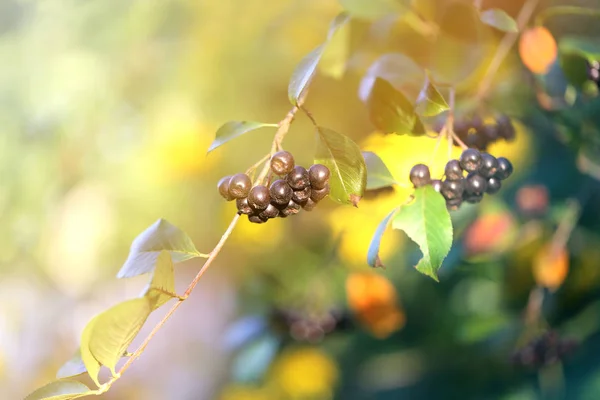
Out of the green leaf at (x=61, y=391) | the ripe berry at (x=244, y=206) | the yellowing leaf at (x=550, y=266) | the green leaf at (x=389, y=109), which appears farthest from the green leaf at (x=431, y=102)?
the yellowing leaf at (x=550, y=266)

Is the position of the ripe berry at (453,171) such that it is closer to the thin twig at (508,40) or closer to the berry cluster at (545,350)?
the thin twig at (508,40)

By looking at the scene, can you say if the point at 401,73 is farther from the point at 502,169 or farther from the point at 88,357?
the point at 88,357

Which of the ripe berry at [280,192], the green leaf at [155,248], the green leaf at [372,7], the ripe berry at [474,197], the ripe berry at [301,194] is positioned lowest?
the ripe berry at [474,197]

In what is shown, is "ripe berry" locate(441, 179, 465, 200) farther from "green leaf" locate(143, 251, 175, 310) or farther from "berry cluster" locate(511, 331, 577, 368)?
"berry cluster" locate(511, 331, 577, 368)

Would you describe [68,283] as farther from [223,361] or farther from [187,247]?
[187,247]

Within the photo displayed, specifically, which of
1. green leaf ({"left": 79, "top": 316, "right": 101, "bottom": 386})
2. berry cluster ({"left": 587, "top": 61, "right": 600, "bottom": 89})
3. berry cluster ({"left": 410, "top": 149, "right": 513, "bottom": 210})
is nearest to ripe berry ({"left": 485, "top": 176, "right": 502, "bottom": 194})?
berry cluster ({"left": 410, "top": 149, "right": 513, "bottom": 210})

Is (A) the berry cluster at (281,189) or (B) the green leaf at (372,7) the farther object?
(B) the green leaf at (372,7)
